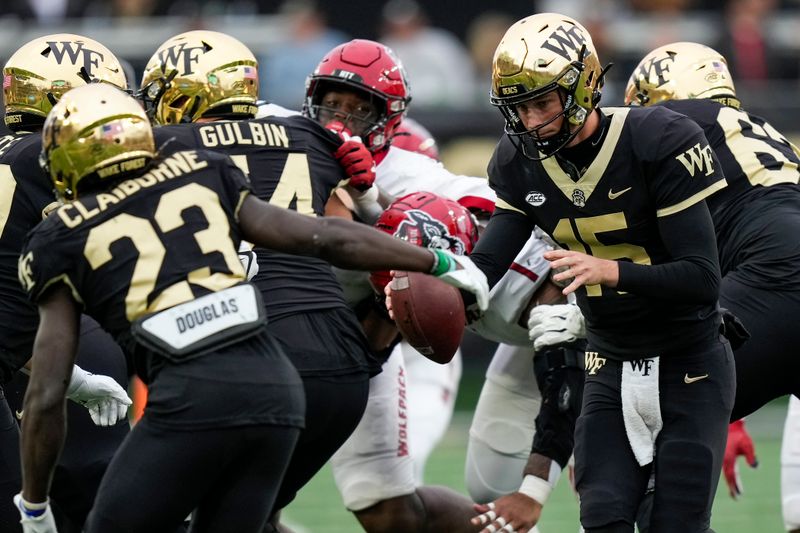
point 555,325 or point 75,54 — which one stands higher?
point 75,54

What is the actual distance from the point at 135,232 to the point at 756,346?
7.50ft

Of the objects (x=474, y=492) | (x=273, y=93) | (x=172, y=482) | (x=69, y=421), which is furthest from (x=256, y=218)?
(x=273, y=93)

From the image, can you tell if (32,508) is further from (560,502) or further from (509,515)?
(560,502)

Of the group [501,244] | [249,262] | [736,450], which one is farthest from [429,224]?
[736,450]

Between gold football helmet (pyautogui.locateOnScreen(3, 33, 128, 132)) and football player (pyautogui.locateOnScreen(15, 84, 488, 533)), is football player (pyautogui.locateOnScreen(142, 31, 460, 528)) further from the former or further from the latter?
gold football helmet (pyautogui.locateOnScreen(3, 33, 128, 132))

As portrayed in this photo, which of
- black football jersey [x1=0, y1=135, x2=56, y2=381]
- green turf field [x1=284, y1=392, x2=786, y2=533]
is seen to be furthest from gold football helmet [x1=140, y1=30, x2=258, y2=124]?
green turf field [x1=284, y1=392, x2=786, y2=533]

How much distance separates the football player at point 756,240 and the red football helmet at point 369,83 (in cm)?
107

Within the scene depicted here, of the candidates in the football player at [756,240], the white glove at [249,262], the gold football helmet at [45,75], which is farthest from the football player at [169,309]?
the football player at [756,240]

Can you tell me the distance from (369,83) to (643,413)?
1904 millimetres

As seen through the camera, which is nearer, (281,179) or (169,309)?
(169,309)

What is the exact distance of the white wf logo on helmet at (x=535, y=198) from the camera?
463cm

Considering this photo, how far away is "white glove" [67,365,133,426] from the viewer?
15.5 feet

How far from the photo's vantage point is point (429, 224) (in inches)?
192

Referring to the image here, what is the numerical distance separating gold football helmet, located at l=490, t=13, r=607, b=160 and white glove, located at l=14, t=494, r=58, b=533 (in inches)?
74.0
